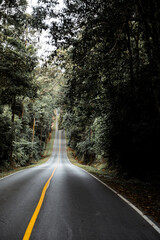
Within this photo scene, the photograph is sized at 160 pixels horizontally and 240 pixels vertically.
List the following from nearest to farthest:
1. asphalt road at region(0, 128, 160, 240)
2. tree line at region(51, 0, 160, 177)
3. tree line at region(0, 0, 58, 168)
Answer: asphalt road at region(0, 128, 160, 240) → tree line at region(51, 0, 160, 177) → tree line at region(0, 0, 58, 168)

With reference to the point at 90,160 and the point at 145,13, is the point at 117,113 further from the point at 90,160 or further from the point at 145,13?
the point at 90,160

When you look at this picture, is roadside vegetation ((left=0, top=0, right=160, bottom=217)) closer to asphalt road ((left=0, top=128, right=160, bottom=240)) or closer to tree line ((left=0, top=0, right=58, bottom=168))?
tree line ((left=0, top=0, right=58, bottom=168))

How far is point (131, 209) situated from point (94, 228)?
76.3 inches

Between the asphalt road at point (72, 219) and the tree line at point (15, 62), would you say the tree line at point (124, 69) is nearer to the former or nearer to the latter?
the tree line at point (15, 62)

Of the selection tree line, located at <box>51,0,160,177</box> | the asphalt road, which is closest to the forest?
tree line, located at <box>51,0,160,177</box>

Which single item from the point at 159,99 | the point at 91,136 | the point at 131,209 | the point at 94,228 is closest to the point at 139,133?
the point at 159,99

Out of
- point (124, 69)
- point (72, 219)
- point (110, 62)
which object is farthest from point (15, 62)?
point (72, 219)

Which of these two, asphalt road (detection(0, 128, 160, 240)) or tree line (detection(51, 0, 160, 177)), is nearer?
asphalt road (detection(0, 128, 160, 240))

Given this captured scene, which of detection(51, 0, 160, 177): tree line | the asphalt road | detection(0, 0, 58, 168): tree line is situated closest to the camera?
the asphalt road

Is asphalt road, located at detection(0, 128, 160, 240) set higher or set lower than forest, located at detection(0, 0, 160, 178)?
lower

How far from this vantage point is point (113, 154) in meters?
12.8

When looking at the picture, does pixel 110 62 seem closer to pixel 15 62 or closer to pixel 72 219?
pixel 15 62

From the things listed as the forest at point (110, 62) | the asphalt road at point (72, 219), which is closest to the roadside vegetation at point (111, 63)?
the forest at point (110, 62)

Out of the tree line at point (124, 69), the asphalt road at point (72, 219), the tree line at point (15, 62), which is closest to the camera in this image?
the asphalt road at point (72, 219)
